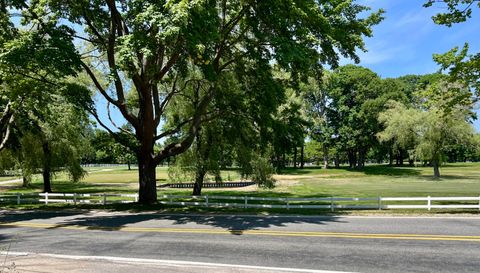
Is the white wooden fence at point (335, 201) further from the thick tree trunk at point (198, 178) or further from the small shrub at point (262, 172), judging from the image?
the small shrub at point (262, 172)

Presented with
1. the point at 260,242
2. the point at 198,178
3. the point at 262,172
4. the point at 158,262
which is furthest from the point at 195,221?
the point at 262,172

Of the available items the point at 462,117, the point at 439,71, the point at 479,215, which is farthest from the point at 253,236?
the point at 462,117

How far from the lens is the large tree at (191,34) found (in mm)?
13570

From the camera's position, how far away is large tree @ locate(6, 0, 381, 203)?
13570mm

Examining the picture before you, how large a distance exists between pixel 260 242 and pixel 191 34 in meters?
7.27

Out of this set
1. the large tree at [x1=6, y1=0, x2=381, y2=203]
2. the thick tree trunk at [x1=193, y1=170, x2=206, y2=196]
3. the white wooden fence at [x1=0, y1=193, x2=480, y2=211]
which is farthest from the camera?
the thick tree trunk at [x1=193, y1=170, x2=206, y2=196]

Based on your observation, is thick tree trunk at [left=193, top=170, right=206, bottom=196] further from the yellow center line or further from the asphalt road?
the yellow center line

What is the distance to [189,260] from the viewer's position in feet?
29.5

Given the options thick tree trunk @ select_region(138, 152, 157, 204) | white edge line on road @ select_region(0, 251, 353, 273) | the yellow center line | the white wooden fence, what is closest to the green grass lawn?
the white wooden fence

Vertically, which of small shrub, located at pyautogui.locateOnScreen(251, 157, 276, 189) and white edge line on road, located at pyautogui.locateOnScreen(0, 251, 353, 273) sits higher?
small shrub, located at pyautogui.locateOnScreen(251, 157, 276, 189)

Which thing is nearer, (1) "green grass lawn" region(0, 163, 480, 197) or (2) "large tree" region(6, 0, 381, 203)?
(2) "large tree" region(6, 0, 381, 203)

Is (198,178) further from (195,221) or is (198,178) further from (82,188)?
(82,188)

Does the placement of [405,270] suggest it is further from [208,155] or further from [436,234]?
[208,155]

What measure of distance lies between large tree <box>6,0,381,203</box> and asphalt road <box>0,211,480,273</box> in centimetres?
602
